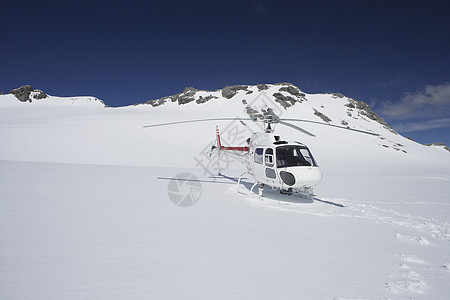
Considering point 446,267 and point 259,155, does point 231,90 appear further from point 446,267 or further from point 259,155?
point 446,267

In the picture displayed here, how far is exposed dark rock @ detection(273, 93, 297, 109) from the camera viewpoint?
61.3 m

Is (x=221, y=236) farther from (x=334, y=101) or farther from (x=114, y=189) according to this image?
(x=334, y=101)

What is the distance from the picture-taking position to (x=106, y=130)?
3039cm

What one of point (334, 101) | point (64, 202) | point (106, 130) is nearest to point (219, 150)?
point (64, 202)

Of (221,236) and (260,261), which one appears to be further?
(221,236)

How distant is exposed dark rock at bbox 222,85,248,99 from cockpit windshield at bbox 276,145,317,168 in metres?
58.8

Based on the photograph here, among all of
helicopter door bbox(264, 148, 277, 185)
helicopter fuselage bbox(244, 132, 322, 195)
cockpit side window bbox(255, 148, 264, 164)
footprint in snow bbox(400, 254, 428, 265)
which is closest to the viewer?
footprint in snow bbox(400, 254, 428, 265)

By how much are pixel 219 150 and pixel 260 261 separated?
9.83 m

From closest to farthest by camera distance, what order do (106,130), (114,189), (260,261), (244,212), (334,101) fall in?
(260,261)
(244,212)
(114,189)
(106,130)
(334,101)

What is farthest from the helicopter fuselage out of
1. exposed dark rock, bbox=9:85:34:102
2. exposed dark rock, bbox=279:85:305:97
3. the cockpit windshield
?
exposed dark rock, bbox=9:85:34:102

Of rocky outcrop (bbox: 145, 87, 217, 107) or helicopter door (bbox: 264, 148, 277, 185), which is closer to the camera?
helicopter door (bbox: 264, 148, 277, 185)

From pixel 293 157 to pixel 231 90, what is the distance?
6213 centimetres

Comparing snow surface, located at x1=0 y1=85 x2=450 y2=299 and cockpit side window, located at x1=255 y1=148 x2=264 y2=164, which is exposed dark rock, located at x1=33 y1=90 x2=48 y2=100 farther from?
cockpit side window, located at x1=255 y1=148 x2=264 y2=164

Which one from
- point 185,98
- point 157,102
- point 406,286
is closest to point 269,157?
point 406,286
